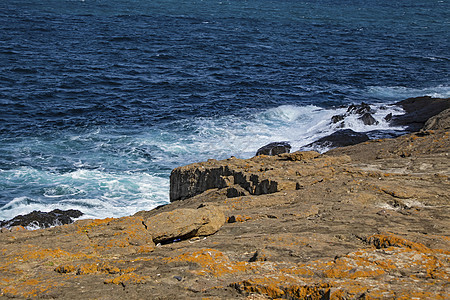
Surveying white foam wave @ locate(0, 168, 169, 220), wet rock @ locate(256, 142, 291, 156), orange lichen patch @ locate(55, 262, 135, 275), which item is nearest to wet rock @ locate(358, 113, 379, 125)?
wet rock @ locate(256, 142, 291, 156)

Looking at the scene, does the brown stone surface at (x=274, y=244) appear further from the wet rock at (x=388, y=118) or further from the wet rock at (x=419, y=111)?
the wet rock at (x=388, y=118)

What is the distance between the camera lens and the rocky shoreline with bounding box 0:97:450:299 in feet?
21.5

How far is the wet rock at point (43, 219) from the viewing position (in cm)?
1739

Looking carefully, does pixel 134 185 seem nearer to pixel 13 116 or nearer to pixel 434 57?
pixel 13 116

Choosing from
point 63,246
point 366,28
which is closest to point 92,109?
point 63,246

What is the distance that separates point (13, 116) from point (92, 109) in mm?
5069

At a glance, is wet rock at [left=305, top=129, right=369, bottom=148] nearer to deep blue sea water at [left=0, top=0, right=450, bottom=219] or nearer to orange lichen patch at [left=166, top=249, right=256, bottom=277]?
deep blue sea water at [left=0, top=0, right=450, bottom=219]

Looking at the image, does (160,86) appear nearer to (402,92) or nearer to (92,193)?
(402,92)

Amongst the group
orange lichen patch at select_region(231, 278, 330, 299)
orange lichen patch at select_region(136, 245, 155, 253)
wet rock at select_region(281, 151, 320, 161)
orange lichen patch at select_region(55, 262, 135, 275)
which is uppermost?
orange lichen patch at select_region(231, 278, 330, 299)

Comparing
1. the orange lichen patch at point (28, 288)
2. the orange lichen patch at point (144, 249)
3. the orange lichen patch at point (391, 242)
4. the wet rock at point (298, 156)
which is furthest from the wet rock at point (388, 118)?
the orange lichen patch at point (28, 288)

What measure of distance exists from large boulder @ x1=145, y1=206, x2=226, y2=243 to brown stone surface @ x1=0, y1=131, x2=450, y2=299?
0.02 meters

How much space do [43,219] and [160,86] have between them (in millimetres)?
23188

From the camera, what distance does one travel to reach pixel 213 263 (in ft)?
24.3

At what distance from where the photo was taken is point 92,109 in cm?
3312
